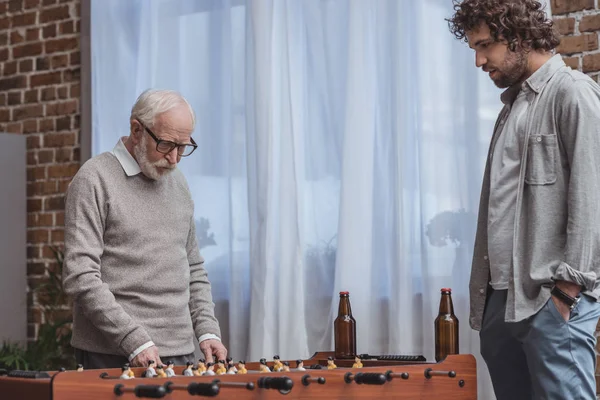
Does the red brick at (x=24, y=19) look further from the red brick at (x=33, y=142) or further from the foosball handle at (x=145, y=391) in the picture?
the foosball handle at (x=145, y=391)

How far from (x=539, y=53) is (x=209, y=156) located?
6.42 feet

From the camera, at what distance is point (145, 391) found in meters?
1.91

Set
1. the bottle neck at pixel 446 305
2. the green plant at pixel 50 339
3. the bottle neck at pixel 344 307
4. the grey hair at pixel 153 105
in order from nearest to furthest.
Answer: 1. the grey hair at pixel 153 105
2. the bottle neck at pixel 446 305
3. the bottle neck at pixel 344 307
4. the green plant at pixel 50 339

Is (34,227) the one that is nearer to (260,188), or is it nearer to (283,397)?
(260,188)

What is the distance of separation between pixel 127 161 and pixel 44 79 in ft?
7.37

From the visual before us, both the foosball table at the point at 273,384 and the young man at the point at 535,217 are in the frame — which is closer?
the foosball table at the point at 273,384

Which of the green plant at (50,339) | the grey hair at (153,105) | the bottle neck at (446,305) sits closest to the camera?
the grey hair at (153,105)

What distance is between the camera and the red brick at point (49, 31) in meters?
4.71

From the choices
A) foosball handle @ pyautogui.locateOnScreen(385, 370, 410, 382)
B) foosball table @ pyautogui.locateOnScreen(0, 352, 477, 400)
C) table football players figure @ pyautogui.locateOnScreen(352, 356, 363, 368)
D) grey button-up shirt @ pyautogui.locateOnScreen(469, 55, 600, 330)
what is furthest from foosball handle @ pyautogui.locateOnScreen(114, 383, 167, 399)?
grey button-up shirt @ pyautogui.locateOnScreen(469, 55, 600, 330)

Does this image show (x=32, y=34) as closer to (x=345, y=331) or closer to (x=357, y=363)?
(x=345, y=331)

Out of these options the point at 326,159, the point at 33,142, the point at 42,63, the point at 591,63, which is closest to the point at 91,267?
the point at 326,159

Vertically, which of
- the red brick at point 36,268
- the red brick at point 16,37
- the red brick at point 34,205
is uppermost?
the red brick at point 16,37

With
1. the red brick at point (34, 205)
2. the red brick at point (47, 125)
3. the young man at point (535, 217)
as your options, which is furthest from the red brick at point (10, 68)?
the young man at point (535, 217)

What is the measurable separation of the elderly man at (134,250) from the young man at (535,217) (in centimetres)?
87
